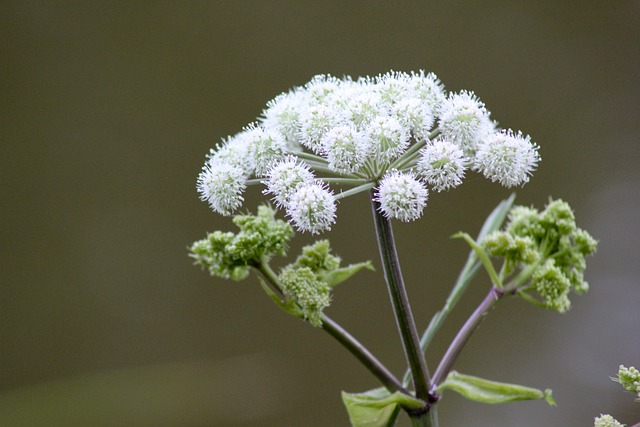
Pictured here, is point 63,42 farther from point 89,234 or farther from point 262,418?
point 262,418

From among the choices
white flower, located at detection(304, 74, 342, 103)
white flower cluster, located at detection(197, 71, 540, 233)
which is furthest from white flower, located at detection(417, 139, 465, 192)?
white flower, located at detection(304, 74, 342, 103)

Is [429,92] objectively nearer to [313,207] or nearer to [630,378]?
[313,207]

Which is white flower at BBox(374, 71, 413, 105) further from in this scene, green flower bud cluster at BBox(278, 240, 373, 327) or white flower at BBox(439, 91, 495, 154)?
green flower bud cluster at BBox(278, 240, 373, 327)

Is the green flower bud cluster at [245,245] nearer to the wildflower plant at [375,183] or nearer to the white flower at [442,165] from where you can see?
the wildflower plant at [375,183]

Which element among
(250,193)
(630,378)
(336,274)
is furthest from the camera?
(250,193)

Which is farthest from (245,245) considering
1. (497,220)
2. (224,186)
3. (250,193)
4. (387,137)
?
(250,193)

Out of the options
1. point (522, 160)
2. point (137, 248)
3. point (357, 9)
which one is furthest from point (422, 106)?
point (137, 248)
